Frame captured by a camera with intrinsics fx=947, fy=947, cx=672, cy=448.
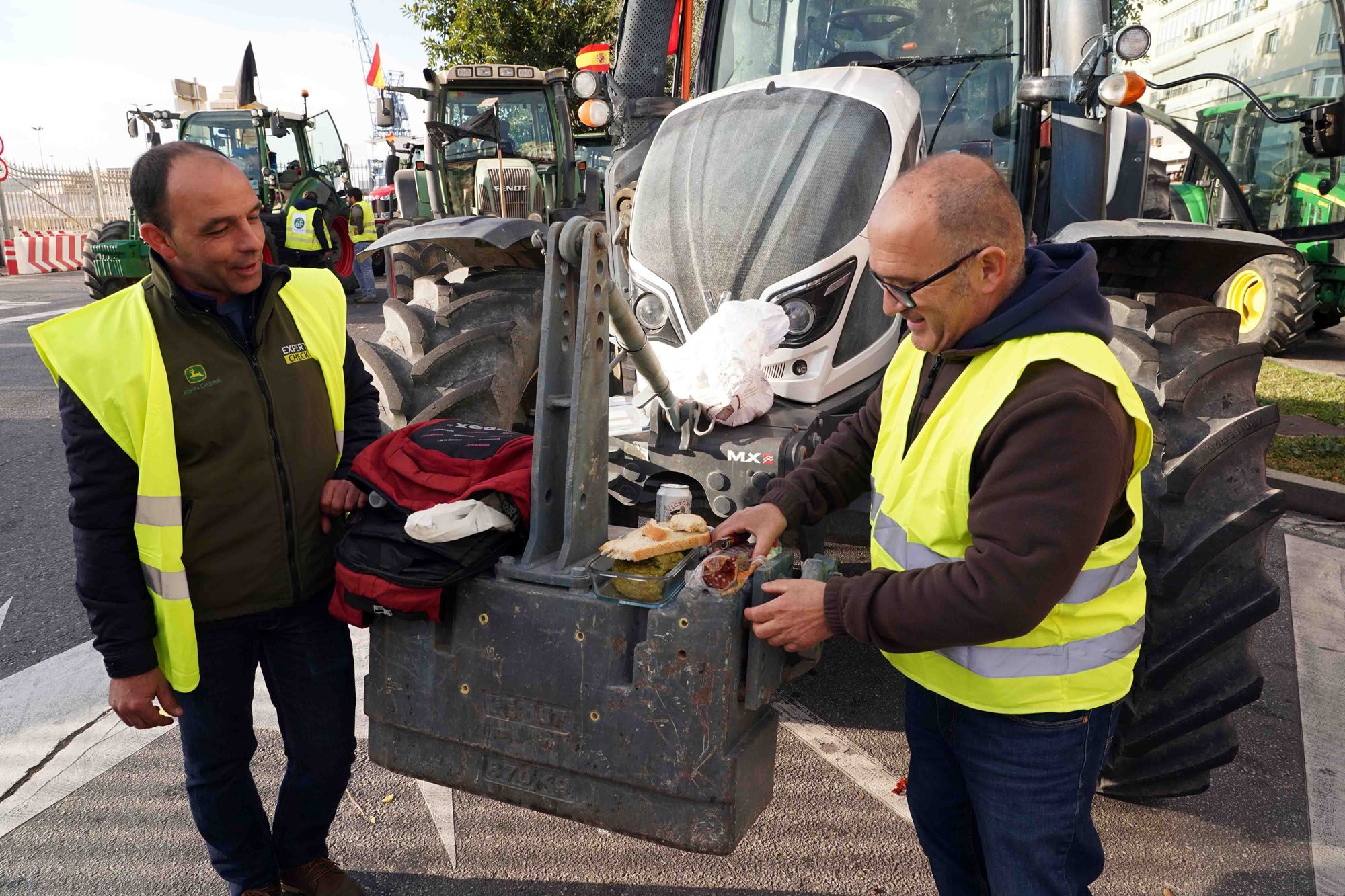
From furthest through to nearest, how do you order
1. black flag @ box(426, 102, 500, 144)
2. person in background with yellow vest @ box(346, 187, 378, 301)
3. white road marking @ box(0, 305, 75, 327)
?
person in background with yellow vest @ box(346, 187, 378, 301) → white road marking @ box(0, 305, 75, 327) → black flag @ box(426, 102, 500, 144)

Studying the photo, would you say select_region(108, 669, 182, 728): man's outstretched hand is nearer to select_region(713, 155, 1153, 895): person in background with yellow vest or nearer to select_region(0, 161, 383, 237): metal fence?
select_region(713, 155, 1153, 895): person in background with yellow vest

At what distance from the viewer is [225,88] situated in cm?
1938

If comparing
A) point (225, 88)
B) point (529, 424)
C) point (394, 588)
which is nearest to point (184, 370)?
point (394, 588)

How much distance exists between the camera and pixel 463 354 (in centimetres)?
364

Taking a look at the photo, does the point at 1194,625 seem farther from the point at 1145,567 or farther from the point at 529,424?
the point at 529,424

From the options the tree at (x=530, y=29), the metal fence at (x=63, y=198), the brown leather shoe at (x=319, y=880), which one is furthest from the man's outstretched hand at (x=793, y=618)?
the metal fence at (x=63, y=198)

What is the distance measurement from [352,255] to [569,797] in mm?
13296

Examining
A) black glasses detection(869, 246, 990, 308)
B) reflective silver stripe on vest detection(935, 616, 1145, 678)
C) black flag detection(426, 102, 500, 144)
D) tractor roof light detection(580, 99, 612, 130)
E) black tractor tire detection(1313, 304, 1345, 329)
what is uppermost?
black flag detection(426, 102, 500, 144)

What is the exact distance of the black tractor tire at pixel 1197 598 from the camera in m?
2.48

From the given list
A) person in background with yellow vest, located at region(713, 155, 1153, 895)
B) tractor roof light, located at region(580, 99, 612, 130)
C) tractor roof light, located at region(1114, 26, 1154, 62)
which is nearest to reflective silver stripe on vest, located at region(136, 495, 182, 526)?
person in background with yellow vest, located at region(713, 155, 1153, 895)

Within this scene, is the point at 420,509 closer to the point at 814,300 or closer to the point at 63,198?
the point at 814,300

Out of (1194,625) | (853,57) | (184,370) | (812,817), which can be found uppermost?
(853,57)

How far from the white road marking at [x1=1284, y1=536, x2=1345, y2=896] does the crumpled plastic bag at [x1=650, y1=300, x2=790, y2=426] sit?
2.00 m

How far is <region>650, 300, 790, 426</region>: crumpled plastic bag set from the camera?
2.68m
